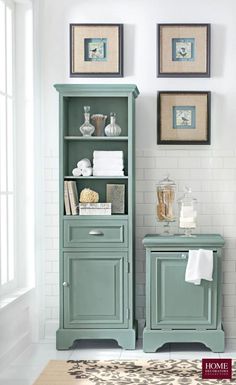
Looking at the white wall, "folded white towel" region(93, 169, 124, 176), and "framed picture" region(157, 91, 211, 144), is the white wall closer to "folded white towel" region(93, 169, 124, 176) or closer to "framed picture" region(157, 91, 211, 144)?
"framed picture" region(157, 91, 211, 144)

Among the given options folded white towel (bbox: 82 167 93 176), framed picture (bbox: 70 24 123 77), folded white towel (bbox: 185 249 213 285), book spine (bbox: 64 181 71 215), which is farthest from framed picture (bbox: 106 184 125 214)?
framed picture (bbox: 70 24 123 77)

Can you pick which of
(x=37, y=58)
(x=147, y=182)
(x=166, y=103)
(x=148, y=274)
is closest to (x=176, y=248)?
(x=148, y=274)

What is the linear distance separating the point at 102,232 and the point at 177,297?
0.78 metres

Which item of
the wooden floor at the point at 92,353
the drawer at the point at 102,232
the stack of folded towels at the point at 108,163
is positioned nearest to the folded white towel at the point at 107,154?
the stack of folded towels at the point at 108,163

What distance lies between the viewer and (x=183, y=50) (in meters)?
6.32

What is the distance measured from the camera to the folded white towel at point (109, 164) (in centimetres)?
608

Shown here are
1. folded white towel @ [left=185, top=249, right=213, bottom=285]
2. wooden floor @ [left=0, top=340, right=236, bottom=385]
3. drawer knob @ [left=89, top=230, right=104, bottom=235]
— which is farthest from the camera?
drawer knob @ [left=89, top=230, right=104, bottom=235]

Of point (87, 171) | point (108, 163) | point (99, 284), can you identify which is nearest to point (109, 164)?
point (108, 163)

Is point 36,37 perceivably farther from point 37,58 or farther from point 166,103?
→ point 166,103

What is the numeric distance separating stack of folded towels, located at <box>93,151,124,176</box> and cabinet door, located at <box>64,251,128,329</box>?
25.2 inches

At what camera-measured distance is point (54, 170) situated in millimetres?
6395

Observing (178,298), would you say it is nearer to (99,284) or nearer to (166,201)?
(99,284)

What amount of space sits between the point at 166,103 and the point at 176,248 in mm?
1244

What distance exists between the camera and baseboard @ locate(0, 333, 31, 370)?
18.1ft
